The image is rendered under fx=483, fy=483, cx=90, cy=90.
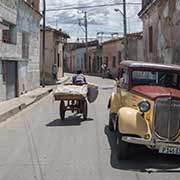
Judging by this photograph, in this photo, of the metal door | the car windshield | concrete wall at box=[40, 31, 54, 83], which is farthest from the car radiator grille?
concrete wall at box=[40, 31, 54, 83]

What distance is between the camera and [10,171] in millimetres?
8297

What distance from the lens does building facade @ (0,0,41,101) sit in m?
22.2

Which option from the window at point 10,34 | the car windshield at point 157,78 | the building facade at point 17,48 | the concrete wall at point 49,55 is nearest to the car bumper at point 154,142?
the car windshield at point 157,78

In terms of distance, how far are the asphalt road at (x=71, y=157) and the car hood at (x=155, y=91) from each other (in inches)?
47.1

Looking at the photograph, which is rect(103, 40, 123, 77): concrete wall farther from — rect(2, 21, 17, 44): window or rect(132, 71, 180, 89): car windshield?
rect(132, 71, 180, 89): car windshield

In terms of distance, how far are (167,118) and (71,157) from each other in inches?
80.8

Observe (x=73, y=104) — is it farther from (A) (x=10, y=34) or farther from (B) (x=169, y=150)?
(A) (x=10, y=34)

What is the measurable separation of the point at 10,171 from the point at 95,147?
9.10 feet

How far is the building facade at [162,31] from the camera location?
985 inches

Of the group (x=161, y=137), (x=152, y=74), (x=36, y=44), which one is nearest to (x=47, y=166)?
(x=161, y=137)

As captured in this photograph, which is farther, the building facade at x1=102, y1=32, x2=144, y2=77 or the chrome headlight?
the building facade at x1=102, y1=32, x2=144, y2=77

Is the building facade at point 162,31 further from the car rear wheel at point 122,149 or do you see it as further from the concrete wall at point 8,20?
the car rear wheel at point 122,149

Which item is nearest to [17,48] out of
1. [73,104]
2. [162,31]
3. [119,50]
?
[162,31]

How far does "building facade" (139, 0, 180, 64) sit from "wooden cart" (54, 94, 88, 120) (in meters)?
9.87
